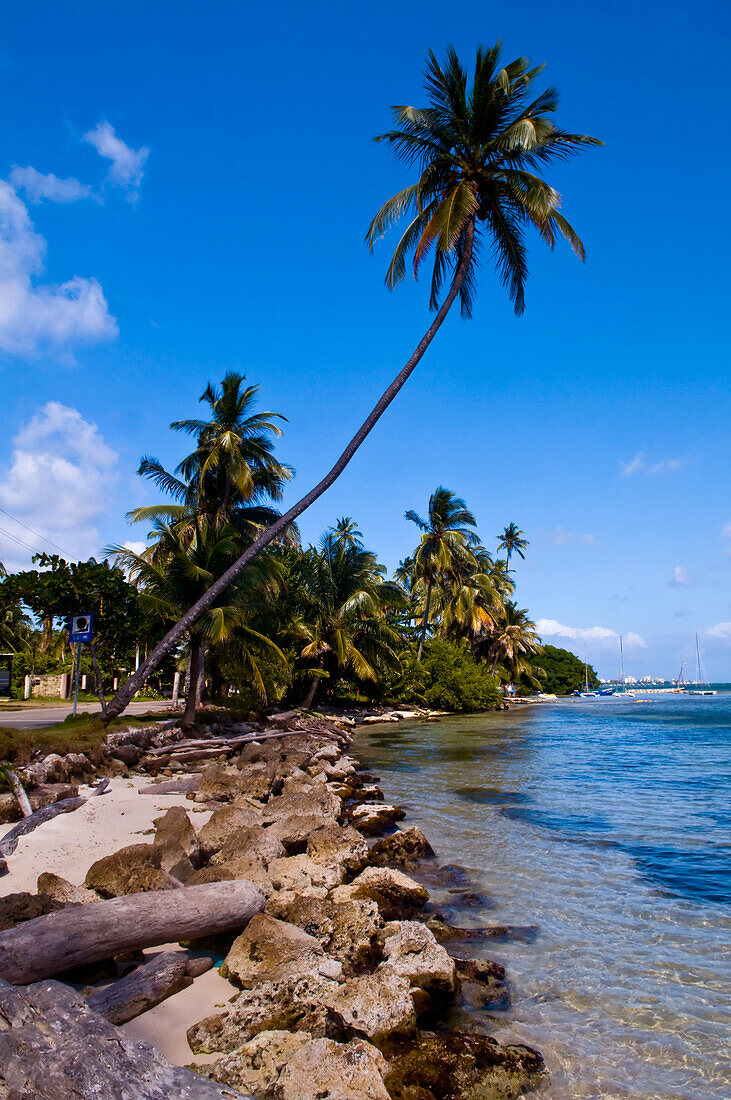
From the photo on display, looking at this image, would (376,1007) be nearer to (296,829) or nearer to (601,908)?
A: (601,908)

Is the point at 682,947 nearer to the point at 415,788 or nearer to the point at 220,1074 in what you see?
the point at 220,1074

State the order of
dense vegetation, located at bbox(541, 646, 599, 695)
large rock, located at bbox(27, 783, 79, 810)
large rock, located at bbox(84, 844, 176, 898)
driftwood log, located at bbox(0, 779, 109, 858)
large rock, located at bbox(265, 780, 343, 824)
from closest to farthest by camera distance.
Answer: large rock, located at bbox(84, 844, 176, 898) → driftwood log, located at bbox(0, 779, 109, 858) → large rock, located at bbox(27, 783, 79, 810) → large rock, located at bbox(265, 780, 343, 824) → dense vegetation, located at bbox(541, 646, 599, 695)

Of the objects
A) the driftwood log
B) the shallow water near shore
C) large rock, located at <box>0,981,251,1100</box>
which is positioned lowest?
the shallow water near shore

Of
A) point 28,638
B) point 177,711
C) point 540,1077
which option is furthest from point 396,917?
point 28,638

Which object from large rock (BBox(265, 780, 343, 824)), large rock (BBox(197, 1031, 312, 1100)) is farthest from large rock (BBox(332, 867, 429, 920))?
large rock (BBox(197, 1031, 312, 1100))

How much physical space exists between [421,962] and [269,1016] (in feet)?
3.75

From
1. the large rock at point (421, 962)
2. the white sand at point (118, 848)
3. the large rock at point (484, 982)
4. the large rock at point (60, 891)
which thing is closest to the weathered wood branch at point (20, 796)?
the white sand at point (118, 848)

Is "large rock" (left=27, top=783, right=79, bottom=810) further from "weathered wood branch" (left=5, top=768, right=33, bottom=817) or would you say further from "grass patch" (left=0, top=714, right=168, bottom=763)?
"grass patch" (left=0, top=714, right=168, bottom=763)

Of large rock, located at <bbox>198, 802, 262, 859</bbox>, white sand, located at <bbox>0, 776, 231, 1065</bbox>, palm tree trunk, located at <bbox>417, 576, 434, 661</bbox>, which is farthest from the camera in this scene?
palm tree trunk, located at <bbox>417, 576, 434, 661</bbox>

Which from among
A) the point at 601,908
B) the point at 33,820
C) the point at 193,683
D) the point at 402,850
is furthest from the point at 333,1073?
the point at 193,683

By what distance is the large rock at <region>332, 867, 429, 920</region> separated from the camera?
6.17 meters

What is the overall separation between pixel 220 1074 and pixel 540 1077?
1.82 metres

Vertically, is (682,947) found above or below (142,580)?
below

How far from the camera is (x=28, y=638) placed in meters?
45.7
